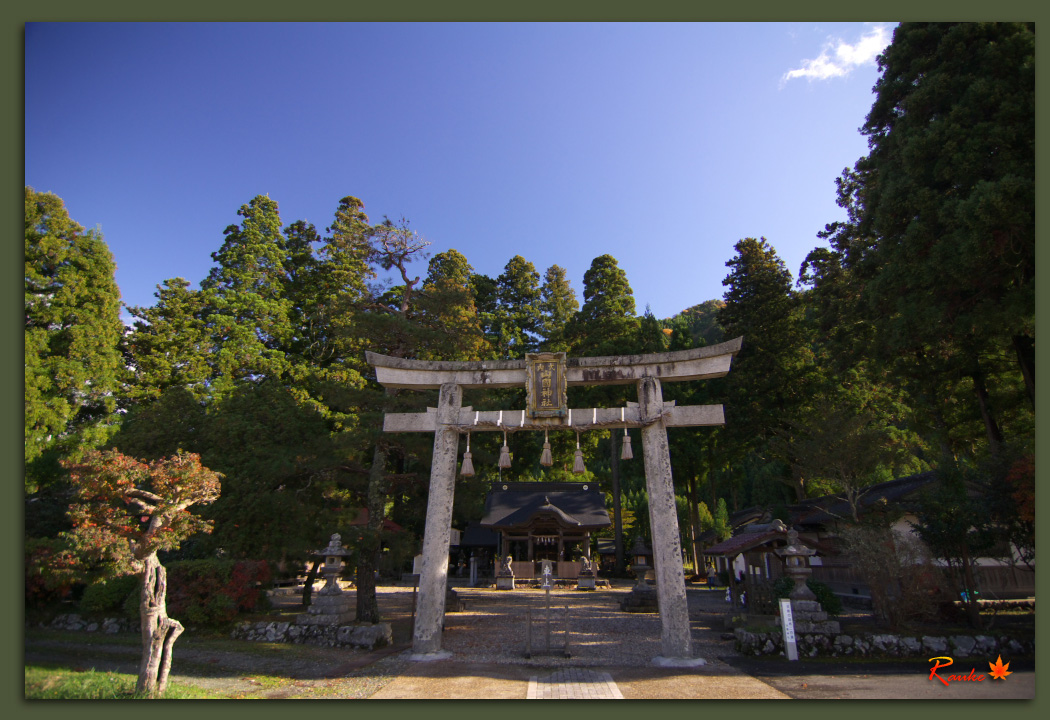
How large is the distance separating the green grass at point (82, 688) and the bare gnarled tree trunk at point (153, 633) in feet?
0.46

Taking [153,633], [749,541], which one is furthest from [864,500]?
[153,633]

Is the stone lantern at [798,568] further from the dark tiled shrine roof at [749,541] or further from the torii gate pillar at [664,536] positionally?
the dark tiled shrine roof at [749,541]

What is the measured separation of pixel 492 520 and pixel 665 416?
620 inches

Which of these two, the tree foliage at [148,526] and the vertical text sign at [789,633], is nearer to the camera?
the tree foliage at [148,526]

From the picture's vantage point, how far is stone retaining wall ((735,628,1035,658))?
7.16m

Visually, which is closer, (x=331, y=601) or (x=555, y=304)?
(x=331, y=601)

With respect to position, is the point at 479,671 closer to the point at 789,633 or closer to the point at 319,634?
the point at 319,634

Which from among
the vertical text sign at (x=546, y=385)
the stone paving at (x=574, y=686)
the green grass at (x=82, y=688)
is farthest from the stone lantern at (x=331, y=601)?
the vertical text sign at (x=546, y=385)

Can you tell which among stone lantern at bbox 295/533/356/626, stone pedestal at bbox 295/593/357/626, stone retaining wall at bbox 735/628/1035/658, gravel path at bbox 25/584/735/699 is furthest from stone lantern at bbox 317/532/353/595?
stone retaining wall at bbox 735/628/1035/658

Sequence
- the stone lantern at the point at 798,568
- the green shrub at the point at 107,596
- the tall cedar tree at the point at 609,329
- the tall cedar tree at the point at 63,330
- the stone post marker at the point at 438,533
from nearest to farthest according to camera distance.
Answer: the stone post marker at the point at 438,533 < the stone lantern at the point at 798,568 < the green shrub at the point at 107,596 < the tall cedar tree at the point at 63,330 < the tall cedar tree at the point at 609,329

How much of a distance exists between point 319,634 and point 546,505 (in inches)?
510

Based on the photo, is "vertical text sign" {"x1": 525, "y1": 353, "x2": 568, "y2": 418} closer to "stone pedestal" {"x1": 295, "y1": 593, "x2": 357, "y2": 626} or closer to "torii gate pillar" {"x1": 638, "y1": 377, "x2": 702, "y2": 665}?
"torii gate pillar" {"x1": 638, "y1": 377, "x2": 702, "y2": 665}

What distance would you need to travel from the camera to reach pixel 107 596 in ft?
33.2

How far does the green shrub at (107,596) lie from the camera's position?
396 inches
